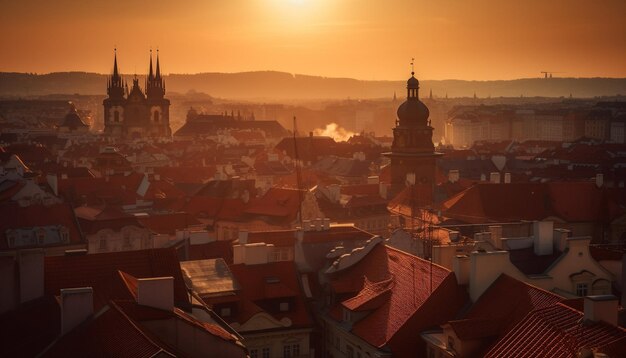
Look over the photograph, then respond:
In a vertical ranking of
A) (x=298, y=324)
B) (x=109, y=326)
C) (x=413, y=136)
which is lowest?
(x=298, y=324)

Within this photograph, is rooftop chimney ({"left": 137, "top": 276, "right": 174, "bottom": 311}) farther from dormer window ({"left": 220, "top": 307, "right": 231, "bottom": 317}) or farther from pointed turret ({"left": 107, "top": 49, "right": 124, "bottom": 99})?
pointed turret ({"left": 107, "top": 49, "right": 124, "bottom": 99})

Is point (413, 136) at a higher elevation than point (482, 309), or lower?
higher

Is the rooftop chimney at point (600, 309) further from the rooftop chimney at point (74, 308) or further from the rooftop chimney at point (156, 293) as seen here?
the rooftop chimney at point (74, 308)

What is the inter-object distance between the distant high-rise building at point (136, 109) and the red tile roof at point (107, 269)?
509 feet

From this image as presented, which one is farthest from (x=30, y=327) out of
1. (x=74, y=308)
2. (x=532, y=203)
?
(x=532, y=203)

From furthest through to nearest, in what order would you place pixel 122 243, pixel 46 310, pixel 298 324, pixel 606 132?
pixel 606 132 < pixel 122 243 < pixel 298 324 < pixel 46 310

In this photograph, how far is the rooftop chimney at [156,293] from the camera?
2022 cm

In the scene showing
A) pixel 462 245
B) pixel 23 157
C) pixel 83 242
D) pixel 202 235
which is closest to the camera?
pixel 462 245

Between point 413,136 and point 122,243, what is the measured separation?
22.8 m

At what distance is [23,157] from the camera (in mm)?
108312

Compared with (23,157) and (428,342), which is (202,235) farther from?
(23,157)

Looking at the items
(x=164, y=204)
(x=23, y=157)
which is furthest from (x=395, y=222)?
(x=23, y=157)

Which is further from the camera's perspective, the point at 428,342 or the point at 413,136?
the point at 413,136

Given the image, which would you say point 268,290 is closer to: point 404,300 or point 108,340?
point 404,300
